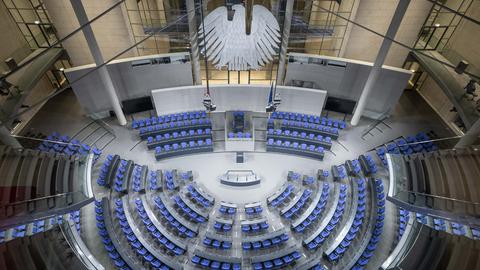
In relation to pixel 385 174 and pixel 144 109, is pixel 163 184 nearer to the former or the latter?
pixel 144 109

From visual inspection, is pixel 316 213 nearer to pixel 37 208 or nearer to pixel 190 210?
pixel 190 210

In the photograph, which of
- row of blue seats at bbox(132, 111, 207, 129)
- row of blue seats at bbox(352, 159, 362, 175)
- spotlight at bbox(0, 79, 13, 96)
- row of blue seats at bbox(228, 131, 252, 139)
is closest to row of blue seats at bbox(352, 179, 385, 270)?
row of blue seats at bbox(352, 159, 362, 175)

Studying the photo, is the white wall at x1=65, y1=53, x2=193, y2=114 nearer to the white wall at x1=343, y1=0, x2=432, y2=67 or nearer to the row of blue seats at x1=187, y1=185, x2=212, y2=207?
the row of blue seats at x1=187, y1=185, x2=212, y2=207

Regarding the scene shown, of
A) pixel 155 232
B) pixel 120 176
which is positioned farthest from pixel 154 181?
A: pixel 155 232

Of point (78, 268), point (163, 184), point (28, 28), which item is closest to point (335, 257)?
point (163, 184)

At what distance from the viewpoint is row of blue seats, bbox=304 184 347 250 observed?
42.2 feet

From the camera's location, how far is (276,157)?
16.6 meters

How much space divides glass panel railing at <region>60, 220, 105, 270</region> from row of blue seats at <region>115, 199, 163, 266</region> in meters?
1.53

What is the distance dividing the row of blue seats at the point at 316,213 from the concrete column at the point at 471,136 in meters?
6.87

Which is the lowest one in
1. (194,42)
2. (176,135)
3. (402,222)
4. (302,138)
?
(402,222)

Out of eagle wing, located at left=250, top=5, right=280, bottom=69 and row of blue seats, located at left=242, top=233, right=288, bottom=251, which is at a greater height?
eagle wing, located at left=250, top=5, right=280, bottom=69

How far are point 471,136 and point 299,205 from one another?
28.9 ft

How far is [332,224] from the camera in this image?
43.5 feet

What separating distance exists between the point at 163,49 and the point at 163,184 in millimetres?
8054
